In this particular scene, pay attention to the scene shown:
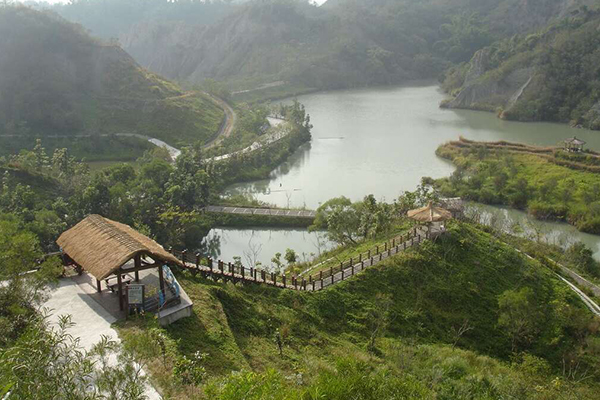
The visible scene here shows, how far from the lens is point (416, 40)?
149 metres

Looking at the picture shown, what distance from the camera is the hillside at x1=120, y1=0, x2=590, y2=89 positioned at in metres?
129

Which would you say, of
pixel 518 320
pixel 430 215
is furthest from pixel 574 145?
pixel 518 320

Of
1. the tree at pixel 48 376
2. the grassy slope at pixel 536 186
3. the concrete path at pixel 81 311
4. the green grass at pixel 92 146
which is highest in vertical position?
A: the tree at pixel 48 376

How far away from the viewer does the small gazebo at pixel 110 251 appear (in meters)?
15.1

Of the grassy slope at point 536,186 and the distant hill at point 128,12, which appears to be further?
the distant hill at point 128,12

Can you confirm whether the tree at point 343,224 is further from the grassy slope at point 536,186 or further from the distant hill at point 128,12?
the distant hill at point 128,12

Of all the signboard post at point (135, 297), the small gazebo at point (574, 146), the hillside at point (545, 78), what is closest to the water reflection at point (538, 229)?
the small gazebo at point (574, 146)

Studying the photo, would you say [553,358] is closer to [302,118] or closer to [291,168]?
[291,168]

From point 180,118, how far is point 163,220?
35233 mm

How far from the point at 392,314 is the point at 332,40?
423 ft

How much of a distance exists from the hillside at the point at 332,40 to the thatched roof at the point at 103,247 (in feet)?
347

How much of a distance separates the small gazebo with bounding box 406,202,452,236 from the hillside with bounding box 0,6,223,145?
4420 cm

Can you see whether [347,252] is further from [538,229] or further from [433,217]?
[538,229]

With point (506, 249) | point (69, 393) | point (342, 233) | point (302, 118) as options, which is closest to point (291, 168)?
point (302, 118)
